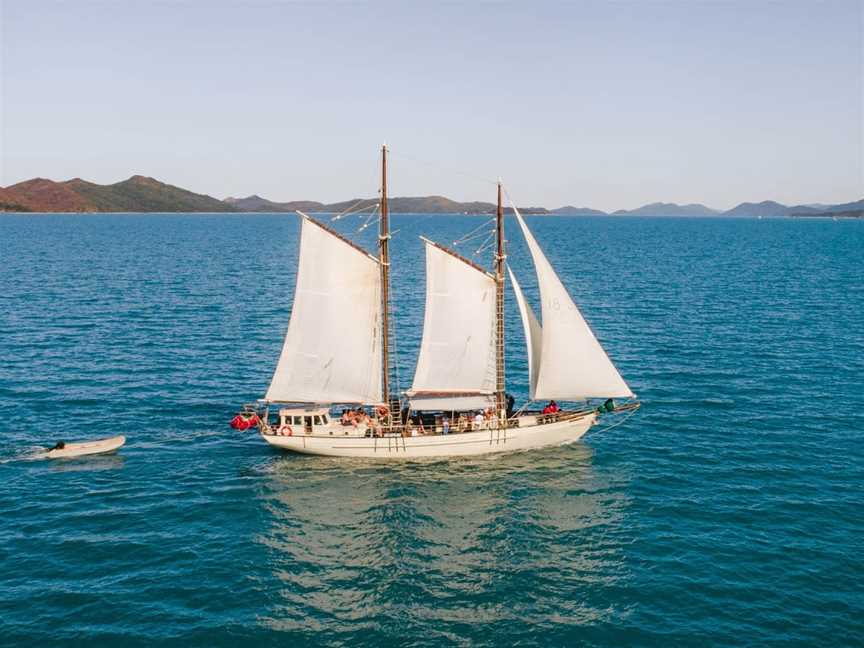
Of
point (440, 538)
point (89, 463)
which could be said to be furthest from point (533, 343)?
point (89, 463)

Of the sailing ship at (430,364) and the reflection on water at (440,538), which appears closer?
the reflection on water at (440,538)

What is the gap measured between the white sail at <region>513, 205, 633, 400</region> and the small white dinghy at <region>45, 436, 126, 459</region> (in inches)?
1035

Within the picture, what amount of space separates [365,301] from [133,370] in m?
24.6

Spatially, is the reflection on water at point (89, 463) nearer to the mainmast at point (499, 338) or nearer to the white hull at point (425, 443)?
the white hull at point (425, 443)

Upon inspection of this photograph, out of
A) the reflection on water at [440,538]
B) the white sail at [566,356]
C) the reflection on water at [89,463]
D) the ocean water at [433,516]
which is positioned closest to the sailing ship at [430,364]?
the white sail at [566,356]

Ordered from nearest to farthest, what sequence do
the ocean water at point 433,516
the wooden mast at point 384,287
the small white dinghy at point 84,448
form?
1. the ocean water at point 433,516
2. the small white dinghy at point 84,448
3. the wooden mast at point 384,287

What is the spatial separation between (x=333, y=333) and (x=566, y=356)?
15.2 m

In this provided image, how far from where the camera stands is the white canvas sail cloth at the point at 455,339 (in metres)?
45.8

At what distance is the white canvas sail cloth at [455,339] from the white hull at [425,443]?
225cm

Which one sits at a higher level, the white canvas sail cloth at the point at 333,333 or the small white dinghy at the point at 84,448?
the white canvas sail cloth at the point at 333,333

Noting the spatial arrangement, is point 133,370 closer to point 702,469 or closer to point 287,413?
point 287,413

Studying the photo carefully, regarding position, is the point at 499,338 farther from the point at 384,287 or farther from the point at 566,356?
the point at 384,287

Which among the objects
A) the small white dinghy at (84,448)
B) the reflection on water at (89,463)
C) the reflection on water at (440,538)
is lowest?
the reflection on water at (440,538)

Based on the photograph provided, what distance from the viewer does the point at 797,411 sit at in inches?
1992
